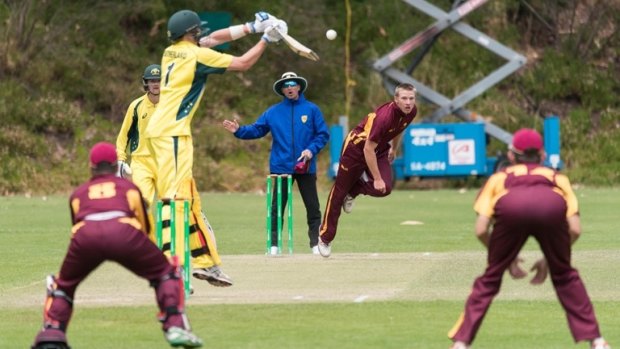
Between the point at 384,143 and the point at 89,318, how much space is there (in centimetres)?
541

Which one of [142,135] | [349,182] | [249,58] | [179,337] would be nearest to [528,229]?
[179,337]

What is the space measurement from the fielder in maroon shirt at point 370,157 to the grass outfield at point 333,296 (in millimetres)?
501

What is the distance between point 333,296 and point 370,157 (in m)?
3.38

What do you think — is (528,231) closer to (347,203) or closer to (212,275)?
(212,275)

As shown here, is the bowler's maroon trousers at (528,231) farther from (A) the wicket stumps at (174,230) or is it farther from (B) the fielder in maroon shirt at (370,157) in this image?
(B) the fielder in maroon shirt at (370,157)

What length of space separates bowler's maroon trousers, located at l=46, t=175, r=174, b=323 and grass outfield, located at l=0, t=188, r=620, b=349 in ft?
2.34

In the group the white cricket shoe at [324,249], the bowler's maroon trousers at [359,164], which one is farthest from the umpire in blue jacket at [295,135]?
the white cricket shoe at [324,249]

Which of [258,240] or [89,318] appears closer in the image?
[89,318]

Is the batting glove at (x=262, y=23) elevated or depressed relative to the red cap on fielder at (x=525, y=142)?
elevated

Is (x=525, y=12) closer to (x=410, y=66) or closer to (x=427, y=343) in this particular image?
(x=410, y=66)

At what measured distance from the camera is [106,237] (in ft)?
30.0

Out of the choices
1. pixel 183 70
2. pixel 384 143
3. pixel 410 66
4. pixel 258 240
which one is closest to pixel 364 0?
pixel 410 66

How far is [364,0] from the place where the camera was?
37219 millimetres

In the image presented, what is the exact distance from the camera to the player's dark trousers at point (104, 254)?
9172 mm
